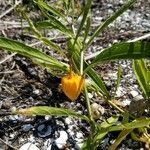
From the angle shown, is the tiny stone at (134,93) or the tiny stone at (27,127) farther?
the tiny stone at (134,93)

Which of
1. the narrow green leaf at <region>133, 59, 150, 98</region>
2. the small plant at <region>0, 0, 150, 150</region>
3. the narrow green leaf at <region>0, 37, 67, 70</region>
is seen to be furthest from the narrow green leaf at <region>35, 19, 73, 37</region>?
the narrow green leaf at <region>133, 59, 150, 98</region>

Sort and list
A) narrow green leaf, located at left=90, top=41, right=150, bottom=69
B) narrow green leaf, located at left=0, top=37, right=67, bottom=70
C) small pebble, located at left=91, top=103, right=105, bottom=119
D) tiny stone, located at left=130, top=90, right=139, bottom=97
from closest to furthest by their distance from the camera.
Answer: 1. narrow green leaf, located at left=90, top=41, right=150, bottom=69
2. narrow green leaf, located at left=0, top=37, right=67, bottom=70
3. small pebble, located at left=91, top=103, right=105, bottom=119
4. tiny stone, located at left=130, top=90, right=139, bottom=97

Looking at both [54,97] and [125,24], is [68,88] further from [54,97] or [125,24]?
[125,24]

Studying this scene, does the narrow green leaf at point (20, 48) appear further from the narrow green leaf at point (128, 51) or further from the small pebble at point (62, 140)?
the small pebble at point (62, 140)

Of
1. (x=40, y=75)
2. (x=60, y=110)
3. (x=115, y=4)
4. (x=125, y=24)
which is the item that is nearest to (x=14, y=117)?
(x=40, y=75)

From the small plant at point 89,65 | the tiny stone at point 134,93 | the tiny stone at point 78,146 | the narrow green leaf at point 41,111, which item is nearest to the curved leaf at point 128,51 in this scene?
the small plant at point 89,65

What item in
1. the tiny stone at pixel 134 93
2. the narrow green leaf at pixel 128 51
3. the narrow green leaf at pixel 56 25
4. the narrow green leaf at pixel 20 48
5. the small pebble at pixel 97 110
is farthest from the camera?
the tiny stone at pixel 134 93

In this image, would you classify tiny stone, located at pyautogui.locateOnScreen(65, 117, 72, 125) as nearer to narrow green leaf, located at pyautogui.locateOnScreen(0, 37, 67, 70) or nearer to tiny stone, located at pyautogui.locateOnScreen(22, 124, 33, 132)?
tiny stone, located at pyautogui.locateOnScreen(22, 124, 33, 132)
